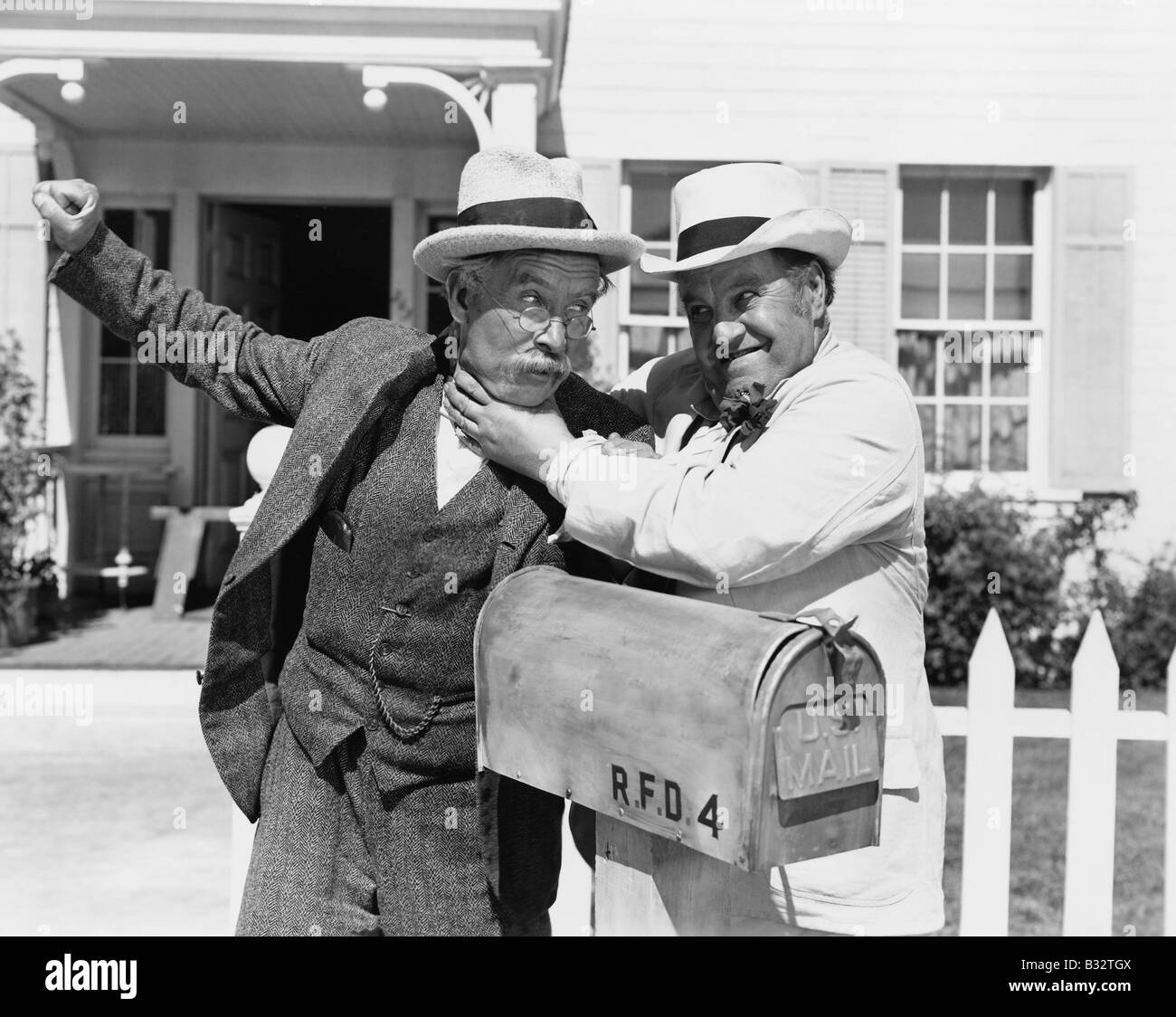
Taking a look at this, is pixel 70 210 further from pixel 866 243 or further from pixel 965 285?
pixel 965 285

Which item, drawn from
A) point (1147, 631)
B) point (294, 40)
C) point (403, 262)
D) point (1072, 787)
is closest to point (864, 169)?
point (403, 262)

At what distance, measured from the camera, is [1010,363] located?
802 cm

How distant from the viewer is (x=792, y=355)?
1859mm

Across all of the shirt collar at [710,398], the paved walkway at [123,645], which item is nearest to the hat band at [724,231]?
the shirt collar at [710,398]

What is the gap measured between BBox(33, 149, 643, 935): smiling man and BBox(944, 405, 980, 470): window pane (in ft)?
21.2

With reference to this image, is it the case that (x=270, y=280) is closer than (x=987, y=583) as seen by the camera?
No

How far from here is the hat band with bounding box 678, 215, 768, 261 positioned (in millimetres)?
1860

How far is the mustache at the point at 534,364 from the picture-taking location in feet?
6.15

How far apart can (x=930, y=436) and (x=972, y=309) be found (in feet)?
2.97

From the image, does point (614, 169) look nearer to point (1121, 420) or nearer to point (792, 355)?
point (1121, 420)

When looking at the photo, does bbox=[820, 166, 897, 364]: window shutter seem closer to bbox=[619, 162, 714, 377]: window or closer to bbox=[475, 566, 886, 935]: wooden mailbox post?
bbox=[619, 162, 714, 377]: window

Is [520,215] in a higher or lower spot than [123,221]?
lower

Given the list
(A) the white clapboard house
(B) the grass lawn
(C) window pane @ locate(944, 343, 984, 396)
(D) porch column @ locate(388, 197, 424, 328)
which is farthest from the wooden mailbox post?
(C) window pane @ locate(944, 343, 984, 396)

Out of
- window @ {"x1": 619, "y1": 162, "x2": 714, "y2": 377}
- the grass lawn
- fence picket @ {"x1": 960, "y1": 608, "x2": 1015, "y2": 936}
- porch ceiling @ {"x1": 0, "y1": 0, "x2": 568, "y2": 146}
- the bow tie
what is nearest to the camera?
the bow tie
